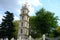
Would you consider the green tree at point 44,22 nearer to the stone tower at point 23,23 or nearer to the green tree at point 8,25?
the stone tower at point 23,23

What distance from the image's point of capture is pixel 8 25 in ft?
156

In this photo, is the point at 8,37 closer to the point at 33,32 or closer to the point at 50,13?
the point at 33,32

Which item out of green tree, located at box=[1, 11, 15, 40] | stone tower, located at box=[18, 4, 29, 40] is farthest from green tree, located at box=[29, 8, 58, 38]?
green tree, located at box=[1, 11, 15, 40]

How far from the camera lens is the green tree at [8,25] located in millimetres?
46188

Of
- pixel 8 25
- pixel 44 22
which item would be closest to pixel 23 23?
pixel 8 25

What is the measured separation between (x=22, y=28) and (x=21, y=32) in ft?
3.77

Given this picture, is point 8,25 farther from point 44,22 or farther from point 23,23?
point 44,22

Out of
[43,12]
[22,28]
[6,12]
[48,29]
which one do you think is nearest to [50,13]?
[43,12]

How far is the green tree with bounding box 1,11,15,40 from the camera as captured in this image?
152 feet

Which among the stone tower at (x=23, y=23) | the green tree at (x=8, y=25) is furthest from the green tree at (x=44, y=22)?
the green tree at (x=8, y=25)

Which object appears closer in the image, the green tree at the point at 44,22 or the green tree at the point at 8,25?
the green tree at the point at 8,25

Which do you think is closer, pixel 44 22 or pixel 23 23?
pixel 44 22

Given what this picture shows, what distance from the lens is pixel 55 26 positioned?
4938 centimetres

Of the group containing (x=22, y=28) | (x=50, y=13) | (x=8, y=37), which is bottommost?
(x=8, y=37)
